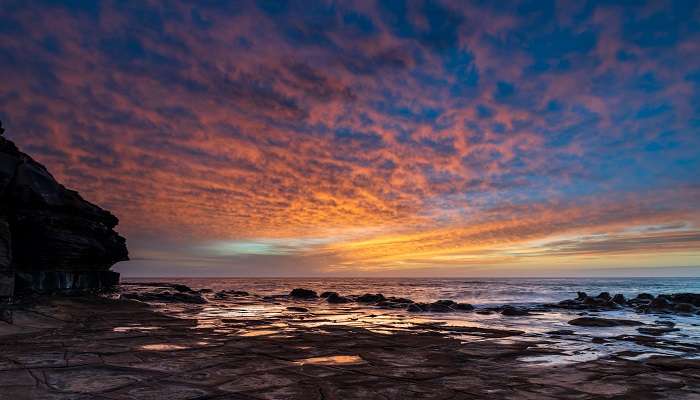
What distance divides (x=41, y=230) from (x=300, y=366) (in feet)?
68.6

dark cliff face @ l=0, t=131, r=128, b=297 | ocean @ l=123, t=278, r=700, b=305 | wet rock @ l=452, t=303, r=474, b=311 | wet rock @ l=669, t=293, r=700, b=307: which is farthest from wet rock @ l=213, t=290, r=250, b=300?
wet rock @ l=669, t=293, r=700, b=307

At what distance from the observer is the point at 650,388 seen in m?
7.32

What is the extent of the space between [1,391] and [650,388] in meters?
10.5

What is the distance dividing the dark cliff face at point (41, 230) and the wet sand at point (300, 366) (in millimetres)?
8824

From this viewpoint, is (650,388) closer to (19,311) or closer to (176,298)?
(19,311)

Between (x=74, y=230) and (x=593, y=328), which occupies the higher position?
(x=74, y=230)

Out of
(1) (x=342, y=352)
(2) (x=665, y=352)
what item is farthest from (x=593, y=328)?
(1) (x=342, y=352)

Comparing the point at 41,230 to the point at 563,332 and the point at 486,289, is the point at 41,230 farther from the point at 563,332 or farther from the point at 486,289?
the point at 486,289

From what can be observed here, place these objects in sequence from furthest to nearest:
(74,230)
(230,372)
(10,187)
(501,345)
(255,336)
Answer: (74,230) → (10,187) → (255,336) → (501,345) → (230,372)

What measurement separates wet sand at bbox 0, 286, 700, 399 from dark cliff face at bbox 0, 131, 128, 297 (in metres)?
8.82

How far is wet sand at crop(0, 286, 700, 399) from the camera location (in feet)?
21.8

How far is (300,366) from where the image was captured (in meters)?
8.68

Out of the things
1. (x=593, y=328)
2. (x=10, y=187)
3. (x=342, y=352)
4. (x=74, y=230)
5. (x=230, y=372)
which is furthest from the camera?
(x=74, y=230)

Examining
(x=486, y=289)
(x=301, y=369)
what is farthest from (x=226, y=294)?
(x=486, y=289)
